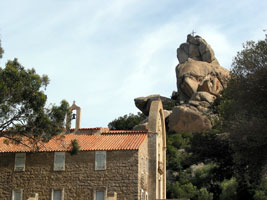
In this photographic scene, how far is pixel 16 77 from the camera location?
28844 mm

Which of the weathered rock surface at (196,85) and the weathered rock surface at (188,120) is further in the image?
the weathered rock surface at (196,85)

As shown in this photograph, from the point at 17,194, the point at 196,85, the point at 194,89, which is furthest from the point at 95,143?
the point at 196,85

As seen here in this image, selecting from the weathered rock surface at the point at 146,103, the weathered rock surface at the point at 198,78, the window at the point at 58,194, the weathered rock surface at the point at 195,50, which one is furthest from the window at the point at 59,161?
the weathered rock surface at the point at 195,50

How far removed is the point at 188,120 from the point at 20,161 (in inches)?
1481

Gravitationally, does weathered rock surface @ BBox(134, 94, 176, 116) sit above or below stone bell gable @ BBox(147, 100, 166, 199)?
above

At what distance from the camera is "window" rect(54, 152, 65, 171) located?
35.6 m

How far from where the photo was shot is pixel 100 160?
115ft

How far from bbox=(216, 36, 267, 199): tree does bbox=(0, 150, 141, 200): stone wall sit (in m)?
9.01

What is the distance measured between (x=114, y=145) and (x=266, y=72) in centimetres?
1467

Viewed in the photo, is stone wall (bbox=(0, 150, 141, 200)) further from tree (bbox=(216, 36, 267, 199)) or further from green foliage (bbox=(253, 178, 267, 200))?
green foliage (bbox=(253, 178, 267, 200))

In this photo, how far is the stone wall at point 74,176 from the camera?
112ft

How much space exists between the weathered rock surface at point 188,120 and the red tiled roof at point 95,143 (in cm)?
3174

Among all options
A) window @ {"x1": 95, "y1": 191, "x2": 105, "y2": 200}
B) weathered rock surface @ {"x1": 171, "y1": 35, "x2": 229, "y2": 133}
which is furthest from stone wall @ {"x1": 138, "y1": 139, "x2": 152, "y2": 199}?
weathered rock surface @ {"x1": 171, "y1": 35, "x2": 229, "y2": 133}

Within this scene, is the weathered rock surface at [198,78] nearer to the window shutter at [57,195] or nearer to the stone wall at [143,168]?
the stone wall at [143,168]
